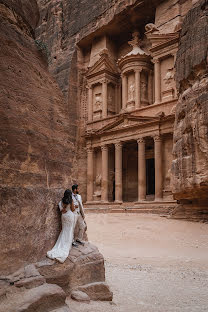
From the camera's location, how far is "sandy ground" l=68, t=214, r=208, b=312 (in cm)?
440

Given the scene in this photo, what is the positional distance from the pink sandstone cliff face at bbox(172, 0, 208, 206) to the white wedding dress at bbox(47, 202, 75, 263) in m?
8.33

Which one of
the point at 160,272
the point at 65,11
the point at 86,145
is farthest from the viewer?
the point at 65,11

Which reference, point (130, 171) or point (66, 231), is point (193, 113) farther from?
point (130, 171)

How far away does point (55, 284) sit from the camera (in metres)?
3.82

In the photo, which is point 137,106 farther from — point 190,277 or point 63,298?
point 63,298

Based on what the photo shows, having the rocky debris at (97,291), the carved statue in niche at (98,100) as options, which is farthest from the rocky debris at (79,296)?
the carved statue in niche at (98,100)

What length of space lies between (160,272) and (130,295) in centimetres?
179

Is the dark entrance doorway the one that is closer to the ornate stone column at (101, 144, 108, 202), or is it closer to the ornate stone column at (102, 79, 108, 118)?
the ornate stone column at (101, 144, 108, 202)

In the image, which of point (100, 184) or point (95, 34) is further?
point (95, 34)

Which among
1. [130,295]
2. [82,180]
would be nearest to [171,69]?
[82,180]

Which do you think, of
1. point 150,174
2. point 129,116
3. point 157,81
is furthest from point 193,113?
point 150,174

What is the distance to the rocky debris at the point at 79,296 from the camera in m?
4.01

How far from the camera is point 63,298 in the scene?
3.69 metres

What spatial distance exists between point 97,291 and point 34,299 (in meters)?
1.31
